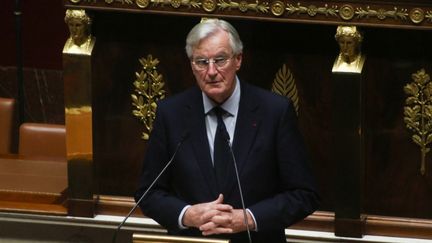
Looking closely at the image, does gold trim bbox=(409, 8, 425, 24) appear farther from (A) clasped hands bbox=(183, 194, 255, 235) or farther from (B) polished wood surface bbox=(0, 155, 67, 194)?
(B) polished wood surface bbox=(0, 155, 67, 194)

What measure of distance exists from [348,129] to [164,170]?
1132 millimetres

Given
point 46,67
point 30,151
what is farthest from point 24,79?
point 30,151

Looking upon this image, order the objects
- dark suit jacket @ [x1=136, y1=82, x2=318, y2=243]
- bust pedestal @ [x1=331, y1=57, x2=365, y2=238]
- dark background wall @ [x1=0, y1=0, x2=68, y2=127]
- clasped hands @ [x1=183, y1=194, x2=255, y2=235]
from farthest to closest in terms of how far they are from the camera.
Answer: dark background wall @ [x1=0, y1=0, x2=68, y2=127] < bust pedestal @ [x1=331, y1=57, x2=365, y2=238] < dark suit jacket @ [x1=136, y1=82, x2=318, y2=243] < clasped hands @ [x1=183, y1=194, x2=255, y2=235]

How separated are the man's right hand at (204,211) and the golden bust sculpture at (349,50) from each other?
3.74 ft

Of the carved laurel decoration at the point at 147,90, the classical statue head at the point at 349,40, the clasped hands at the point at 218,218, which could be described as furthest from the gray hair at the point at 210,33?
the carved laurel decoration at the point at 147,90

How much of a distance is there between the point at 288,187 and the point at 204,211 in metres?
0.29

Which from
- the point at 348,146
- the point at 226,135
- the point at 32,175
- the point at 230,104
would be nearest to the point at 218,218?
the point at 226,135

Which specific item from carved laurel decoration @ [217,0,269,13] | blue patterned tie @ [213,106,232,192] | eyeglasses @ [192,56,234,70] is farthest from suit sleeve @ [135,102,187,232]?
carved laurel decoration @ [217,0,269,13]

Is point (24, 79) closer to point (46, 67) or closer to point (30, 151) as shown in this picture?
point (46, 67)

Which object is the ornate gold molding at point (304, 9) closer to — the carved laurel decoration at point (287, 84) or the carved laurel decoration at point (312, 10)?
the carved laurel decoration at point (312, 10)

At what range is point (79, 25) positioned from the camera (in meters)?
5.04

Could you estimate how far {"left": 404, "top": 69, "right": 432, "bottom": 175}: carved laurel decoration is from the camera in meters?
4.84

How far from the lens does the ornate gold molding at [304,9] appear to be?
15.5 ft

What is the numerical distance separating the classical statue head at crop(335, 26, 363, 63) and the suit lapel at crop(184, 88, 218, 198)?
896 mm
